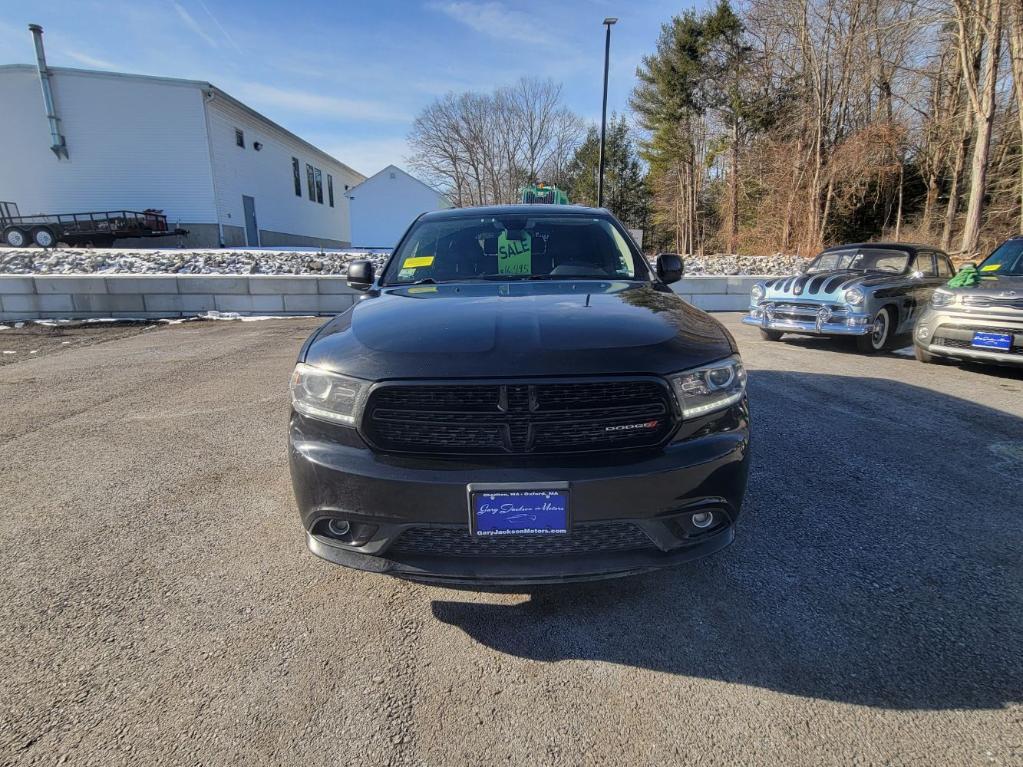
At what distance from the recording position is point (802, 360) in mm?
6512

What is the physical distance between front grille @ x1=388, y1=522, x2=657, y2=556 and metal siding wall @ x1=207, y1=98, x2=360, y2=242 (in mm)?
24437

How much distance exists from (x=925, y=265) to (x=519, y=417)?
857 cm

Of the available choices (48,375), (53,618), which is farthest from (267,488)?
(48,375)

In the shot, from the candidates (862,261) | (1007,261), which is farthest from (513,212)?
(862,261)

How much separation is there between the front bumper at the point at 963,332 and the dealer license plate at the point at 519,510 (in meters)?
6.12

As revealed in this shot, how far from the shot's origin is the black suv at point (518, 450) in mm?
1667

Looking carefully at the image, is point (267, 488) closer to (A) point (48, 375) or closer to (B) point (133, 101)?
(A) point (48, 375)

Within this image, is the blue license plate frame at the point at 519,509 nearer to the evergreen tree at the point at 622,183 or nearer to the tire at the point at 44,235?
the tire at the point at 44,235

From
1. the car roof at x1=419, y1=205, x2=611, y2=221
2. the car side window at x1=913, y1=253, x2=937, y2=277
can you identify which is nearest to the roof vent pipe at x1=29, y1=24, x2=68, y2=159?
the car roof at x1=419, y1=205, x2=611, y2=221

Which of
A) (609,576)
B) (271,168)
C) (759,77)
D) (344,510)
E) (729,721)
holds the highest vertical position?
(759,77)

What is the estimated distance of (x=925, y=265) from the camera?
24.8 ft

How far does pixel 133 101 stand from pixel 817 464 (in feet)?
87.7

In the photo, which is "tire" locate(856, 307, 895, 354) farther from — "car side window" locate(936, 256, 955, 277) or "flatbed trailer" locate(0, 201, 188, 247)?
"flatbed trailer" locate(0, 201, 188, 247)

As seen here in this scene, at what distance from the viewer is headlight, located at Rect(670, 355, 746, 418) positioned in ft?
5.90
